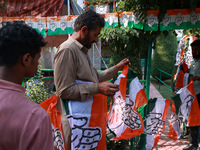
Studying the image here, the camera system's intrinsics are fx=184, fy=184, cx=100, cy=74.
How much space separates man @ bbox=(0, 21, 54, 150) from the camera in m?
0.71

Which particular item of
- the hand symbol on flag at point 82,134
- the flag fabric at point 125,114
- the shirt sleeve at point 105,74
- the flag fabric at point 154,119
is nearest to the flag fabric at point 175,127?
the flag fabric at point 154,119

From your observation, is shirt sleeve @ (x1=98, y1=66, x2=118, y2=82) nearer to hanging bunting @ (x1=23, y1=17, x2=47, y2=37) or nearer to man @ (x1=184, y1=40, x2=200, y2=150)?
man @ (x1=184, y1=40, x2=200, y2=150)

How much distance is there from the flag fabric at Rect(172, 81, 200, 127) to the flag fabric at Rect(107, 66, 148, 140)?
52 centimetres

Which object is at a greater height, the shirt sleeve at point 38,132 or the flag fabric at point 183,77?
the shirt sleeve at point 38,132

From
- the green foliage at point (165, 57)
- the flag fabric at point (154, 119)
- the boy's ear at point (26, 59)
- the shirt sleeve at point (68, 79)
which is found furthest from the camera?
the green foliage at point (165, 57)

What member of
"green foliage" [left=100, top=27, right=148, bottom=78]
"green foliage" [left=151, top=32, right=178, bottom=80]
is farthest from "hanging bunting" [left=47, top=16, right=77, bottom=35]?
"green foliage" [left=151, top=32, right=178, bottom=80]

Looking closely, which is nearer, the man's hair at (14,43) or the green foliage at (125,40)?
the man's hair at (14,43)

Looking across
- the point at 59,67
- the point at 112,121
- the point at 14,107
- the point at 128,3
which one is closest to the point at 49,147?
the point at 14,107

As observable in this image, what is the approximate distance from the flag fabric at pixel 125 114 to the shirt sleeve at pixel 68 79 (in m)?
0.72

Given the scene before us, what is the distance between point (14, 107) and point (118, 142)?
280 centimetres

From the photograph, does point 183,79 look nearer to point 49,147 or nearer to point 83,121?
point 83,121

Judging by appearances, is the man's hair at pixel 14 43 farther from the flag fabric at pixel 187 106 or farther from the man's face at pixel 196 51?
the man's face at pixel 196 51

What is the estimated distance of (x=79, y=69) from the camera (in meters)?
1.69

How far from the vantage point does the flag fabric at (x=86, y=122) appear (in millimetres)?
1721
